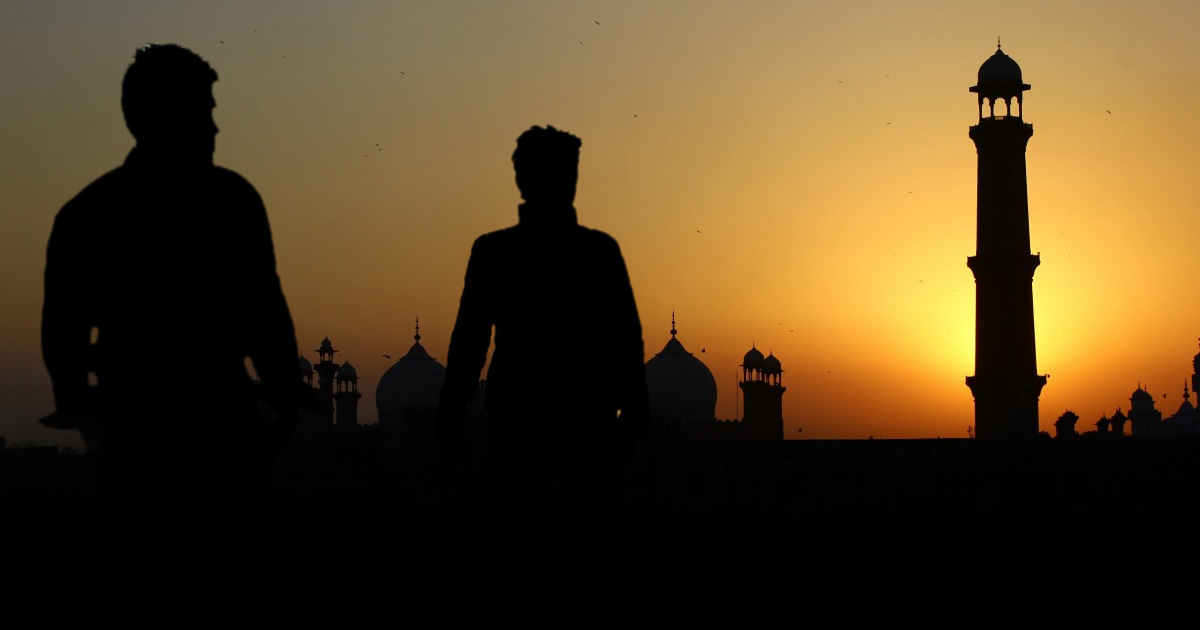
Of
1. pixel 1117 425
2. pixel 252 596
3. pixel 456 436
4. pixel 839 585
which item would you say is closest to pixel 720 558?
pixel 839 585

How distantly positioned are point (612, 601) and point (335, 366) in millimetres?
94286

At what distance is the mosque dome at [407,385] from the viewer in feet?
311

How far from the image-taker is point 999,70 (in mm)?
72938

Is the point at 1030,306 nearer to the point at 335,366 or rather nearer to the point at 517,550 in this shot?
the point at 335,366

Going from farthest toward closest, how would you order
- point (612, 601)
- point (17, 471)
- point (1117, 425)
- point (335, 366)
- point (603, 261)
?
point (335, 366), point (1117, 425), point (17, 471), point (603, 261), point (612, 601)

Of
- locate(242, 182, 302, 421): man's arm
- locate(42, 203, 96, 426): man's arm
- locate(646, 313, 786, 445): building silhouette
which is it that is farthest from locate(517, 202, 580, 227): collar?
locate(646, 313, 786, 445): building silhouette

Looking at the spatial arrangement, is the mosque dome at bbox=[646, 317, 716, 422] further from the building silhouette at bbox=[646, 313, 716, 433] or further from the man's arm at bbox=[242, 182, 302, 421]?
the man's arm at bbox=[242, 182, 302, 421]

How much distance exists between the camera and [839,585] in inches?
213

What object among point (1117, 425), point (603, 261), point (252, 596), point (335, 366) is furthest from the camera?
point (335, 366)

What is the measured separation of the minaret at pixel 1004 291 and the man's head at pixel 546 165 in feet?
214

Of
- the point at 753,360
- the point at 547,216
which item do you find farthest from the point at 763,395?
the point at 547,216

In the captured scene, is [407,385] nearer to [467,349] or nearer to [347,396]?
[347,396]

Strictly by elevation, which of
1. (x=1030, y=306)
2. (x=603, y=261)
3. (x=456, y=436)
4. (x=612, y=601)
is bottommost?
(x=612, y=601)

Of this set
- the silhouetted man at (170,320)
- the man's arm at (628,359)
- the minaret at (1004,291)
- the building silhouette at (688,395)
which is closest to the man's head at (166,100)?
the silhouetted man at (170,320)
